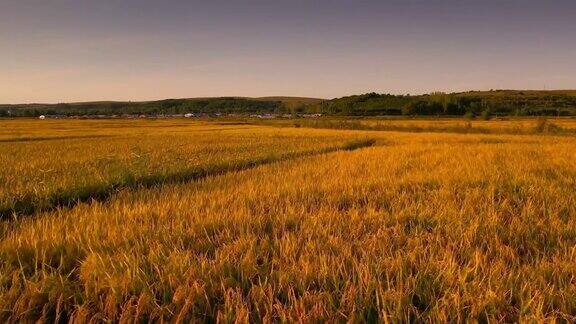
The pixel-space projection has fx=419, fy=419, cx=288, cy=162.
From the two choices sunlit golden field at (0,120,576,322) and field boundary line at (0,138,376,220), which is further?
field boundary line at (0,138,376,220)

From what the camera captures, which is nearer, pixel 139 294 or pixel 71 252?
pixel 139 294

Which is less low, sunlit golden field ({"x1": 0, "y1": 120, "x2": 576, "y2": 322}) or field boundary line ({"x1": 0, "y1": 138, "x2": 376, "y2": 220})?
sunlit golden field ({"x1": 0, "y1": 120, "x2": 576, "y2": 322})

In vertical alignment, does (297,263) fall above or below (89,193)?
above

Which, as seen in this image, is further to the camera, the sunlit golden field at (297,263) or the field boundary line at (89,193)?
the field boundary line at (89,193)

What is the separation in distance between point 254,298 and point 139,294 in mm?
648

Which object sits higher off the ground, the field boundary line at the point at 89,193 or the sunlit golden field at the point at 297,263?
the sunlit golden field at the point at 297,263

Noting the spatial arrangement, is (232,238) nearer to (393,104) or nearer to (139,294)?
(139,294)

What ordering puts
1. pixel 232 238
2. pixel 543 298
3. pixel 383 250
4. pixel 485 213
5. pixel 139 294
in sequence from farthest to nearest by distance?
pixel 485 213 < pixel 232 238 < pixel 383 250 < pixel 139 294 < pixel 543 298

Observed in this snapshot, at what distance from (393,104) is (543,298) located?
139652 millimetres

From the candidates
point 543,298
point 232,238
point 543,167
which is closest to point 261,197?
point 232,238

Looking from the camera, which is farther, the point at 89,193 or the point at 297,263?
the point at 89,193

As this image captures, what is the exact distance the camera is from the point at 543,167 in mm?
9242

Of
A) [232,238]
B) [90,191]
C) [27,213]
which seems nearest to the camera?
[232,238]

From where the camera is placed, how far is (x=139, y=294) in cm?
229
